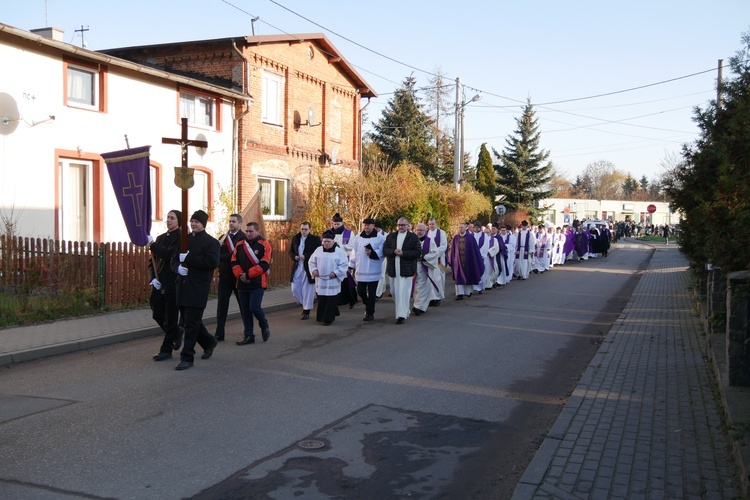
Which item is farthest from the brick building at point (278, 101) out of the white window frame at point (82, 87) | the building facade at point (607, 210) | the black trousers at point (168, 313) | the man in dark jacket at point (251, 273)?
the building facade at point (607, 210)

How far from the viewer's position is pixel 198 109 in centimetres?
2147

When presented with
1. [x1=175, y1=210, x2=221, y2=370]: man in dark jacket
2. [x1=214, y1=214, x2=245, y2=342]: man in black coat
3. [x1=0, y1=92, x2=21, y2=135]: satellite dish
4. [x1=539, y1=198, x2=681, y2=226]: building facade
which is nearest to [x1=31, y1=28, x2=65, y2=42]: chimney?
[x1=0, y1=92, x2=21, y2=135]: satellite dish

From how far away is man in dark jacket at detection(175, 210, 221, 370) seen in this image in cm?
893

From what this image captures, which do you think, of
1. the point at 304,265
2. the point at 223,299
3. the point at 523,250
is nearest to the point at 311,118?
the point at 523,250

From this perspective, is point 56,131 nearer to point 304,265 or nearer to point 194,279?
point 304,265

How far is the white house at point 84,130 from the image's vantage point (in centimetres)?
1575

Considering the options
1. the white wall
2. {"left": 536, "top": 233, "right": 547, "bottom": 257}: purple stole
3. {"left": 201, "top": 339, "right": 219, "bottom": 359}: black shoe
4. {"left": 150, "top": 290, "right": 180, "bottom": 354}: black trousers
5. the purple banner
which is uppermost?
the white wall

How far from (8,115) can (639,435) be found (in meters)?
14.7

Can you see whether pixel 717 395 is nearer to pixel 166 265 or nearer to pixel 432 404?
pixel 432 404

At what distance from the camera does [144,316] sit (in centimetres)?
1303

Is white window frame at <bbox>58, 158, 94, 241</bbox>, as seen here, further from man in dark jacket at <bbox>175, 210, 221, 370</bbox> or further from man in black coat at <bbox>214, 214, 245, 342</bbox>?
man in dark jacket at <bbox>175, 210, 221, 370</bbox>

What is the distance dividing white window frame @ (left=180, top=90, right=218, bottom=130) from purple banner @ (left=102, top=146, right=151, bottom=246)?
414 inches

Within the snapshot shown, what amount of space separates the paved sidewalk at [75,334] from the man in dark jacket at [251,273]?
1.96m

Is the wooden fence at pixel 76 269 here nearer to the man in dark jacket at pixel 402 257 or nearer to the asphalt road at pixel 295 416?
the asphalt road at pixel 295 416
